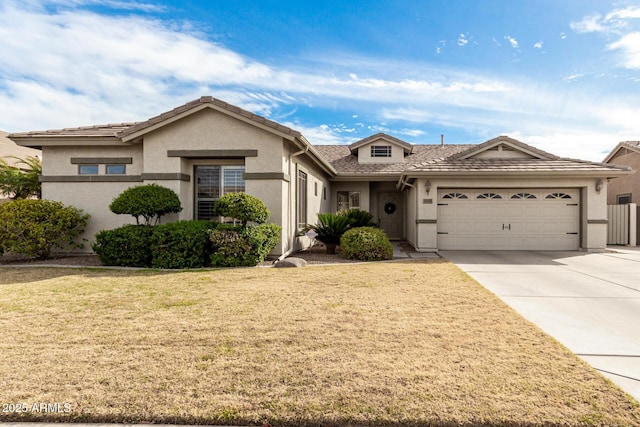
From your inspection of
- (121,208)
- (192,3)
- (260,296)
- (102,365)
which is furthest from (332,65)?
(102,365)

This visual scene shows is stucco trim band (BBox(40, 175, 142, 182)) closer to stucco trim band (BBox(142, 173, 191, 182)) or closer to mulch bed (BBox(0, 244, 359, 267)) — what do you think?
stucco trim band (BBox(142, 173, 191, 182))

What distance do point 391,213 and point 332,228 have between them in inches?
299

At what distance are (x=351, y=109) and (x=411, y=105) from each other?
12.3 ft

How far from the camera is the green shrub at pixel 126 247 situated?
8.70m

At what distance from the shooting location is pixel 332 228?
454 inches

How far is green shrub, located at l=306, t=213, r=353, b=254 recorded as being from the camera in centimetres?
1151

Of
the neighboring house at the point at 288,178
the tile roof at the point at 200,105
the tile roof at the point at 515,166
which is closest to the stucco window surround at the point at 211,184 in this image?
the neighboring house at the point at 288,178

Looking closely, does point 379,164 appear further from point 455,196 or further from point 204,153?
point 204,153

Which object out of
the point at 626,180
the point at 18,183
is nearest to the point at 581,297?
the point at 626,180

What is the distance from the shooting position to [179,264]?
8.49 metres

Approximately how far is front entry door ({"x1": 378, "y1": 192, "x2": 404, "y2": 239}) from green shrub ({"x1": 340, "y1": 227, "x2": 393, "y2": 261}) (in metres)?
7.92

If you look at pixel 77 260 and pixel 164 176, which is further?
pixel 164 176

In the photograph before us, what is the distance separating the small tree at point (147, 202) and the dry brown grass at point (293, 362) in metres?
3.57

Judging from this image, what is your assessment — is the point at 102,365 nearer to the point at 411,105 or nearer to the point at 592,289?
the point at 592,289
